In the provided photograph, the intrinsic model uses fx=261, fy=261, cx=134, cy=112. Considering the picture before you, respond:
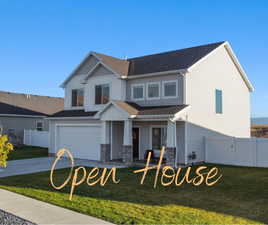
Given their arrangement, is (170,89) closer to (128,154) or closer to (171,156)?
(171,156)

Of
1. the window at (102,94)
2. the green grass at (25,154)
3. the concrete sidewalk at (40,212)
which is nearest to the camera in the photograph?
the concrete sidewalk at (40,212)

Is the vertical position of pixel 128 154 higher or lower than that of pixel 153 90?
lower

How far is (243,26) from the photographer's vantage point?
14961 millimetres

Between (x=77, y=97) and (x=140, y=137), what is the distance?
6.63m

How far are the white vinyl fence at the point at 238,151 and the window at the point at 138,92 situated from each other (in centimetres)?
494

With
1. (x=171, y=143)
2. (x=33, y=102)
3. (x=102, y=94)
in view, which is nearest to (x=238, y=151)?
(x=171, y=143)

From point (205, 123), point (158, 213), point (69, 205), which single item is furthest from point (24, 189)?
point (205, 123)

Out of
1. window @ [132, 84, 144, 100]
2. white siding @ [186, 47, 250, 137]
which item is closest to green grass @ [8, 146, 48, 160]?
window @ [132, 84, 144, 100]

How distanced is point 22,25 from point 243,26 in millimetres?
14632

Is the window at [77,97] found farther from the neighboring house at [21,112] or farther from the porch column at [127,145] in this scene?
the neighboring house at [21,112]

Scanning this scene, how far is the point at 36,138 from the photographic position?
90.1 feet

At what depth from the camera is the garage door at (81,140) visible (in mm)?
17578

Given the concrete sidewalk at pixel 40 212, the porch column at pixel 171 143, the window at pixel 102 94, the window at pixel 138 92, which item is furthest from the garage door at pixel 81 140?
the concrete sidewalk at pixel 40 212

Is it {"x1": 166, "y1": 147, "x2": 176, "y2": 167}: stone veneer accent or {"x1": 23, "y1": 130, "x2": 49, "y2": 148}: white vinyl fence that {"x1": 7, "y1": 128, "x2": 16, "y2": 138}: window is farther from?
{"x1": 166, "y1": 147, "x2": 176, "y2": 167}: stone veneer accent
